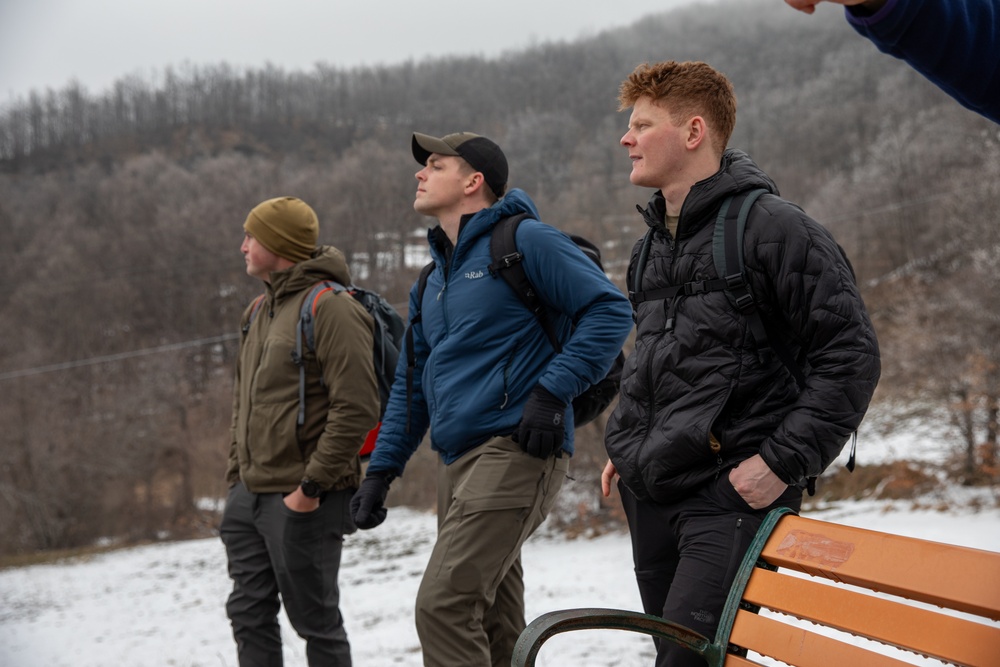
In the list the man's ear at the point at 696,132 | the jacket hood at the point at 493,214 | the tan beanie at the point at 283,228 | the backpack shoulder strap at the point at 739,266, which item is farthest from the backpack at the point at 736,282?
the tan beanie at the point at 283,228

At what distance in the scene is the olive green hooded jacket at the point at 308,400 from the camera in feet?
11.5

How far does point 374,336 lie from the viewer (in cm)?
386

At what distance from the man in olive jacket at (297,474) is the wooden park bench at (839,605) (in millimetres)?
1977

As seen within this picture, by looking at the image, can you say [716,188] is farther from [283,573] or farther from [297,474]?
[283,573]

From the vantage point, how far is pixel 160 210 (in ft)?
176

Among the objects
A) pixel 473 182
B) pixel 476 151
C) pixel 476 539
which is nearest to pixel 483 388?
pixel 476 539

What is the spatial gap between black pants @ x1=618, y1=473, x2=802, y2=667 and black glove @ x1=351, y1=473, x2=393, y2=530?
1.23 metres

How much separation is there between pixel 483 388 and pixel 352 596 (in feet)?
26.8

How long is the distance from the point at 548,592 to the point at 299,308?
243 inches

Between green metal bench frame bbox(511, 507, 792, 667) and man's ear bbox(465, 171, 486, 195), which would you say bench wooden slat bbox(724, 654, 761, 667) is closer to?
green metal bench frame bbox(511, 507, 792, 667)

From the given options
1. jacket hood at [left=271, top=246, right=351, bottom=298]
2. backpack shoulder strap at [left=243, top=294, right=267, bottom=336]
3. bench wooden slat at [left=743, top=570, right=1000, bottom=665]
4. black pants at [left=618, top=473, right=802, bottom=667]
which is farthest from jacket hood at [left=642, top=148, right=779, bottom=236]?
backpack shoulder strap at [left=243, top=294, right=267, bottom=336]

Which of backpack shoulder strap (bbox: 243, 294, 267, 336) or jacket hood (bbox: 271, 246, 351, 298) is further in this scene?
backpack shoulder strap (bbox: 243, 294, 267, 336)

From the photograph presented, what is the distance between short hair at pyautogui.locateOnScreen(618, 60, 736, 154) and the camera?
7.66 ft

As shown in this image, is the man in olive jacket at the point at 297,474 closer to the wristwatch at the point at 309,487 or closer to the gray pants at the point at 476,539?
the wristwatch at the point at 309,487
